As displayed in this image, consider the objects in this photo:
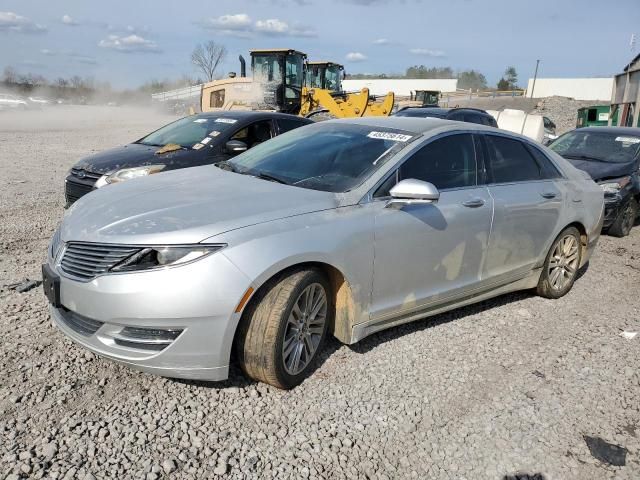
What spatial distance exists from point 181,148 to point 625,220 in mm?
6503

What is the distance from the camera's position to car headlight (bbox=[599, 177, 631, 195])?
7.94m

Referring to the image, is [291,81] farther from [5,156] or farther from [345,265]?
[345,265]

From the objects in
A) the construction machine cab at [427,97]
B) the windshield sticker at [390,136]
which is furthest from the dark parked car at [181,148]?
the construction machine cab at [427,97]

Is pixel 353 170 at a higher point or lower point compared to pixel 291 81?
lower

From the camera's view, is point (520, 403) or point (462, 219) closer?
point (520, 403)

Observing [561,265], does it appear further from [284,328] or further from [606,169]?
[606,169]

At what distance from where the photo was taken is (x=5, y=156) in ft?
43.4

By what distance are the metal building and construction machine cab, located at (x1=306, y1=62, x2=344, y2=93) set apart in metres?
10.9

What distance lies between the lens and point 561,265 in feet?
17.3

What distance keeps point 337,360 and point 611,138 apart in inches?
294

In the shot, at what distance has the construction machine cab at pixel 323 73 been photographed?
23219 millimetres

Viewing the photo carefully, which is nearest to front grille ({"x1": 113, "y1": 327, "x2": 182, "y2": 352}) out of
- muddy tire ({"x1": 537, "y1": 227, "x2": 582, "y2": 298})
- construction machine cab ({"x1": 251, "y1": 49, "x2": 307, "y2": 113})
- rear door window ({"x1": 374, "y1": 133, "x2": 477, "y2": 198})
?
rear door window ({"x1": 374, "y1": 133, "x2": 477, "y2": 198})

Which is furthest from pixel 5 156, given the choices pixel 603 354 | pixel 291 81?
pixel 603 354

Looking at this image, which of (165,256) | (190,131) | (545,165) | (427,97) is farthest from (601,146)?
(427,97)
